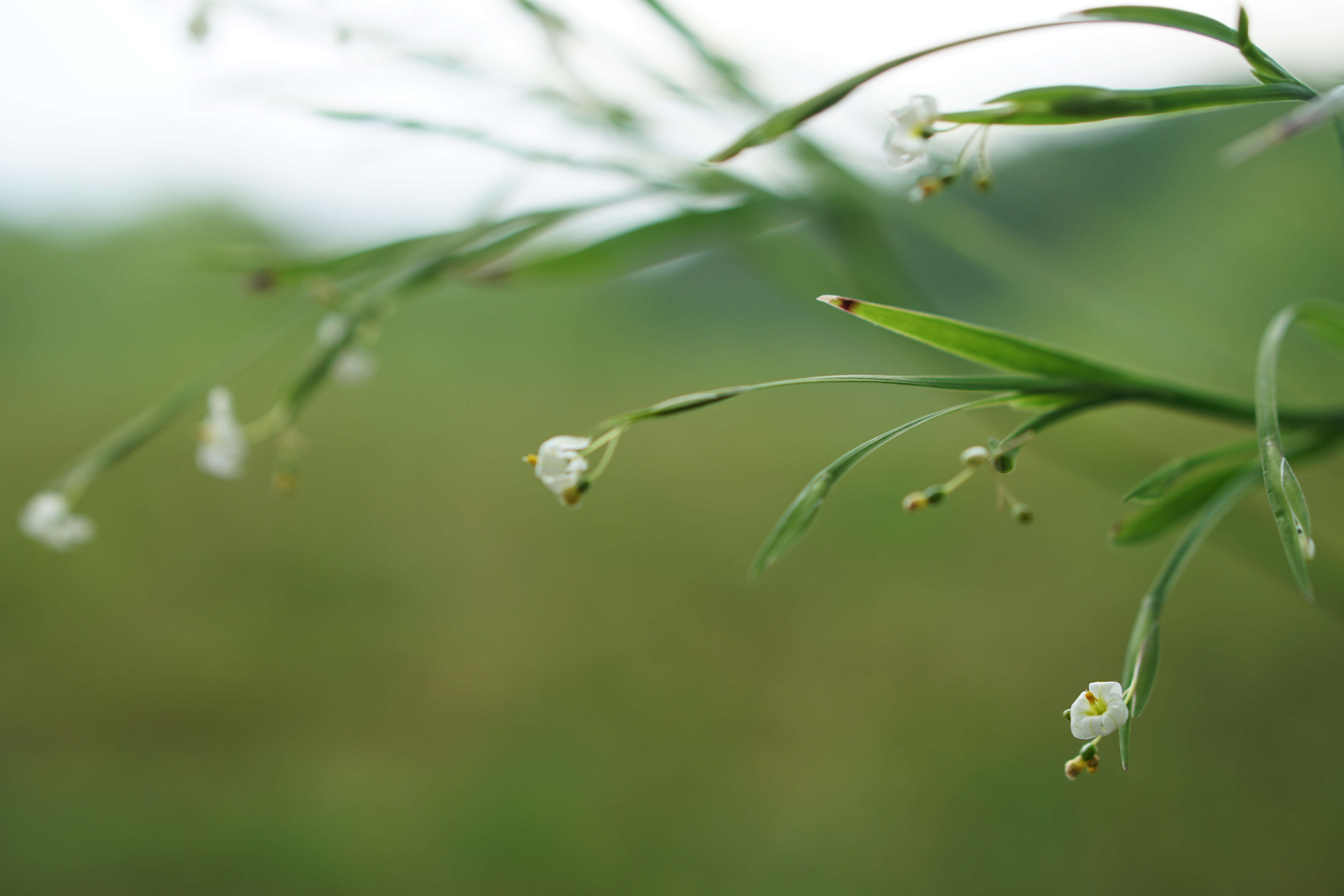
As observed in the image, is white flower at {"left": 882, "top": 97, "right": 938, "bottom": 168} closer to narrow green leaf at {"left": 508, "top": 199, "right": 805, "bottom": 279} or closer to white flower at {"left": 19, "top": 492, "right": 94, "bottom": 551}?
narrow green leaf at {"left": 508, "top": 199, "right": 805, "bottom": 279}

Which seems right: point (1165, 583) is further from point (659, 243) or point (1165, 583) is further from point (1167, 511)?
point (659, 243)

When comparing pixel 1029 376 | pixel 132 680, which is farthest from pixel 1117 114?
pixel 132 680

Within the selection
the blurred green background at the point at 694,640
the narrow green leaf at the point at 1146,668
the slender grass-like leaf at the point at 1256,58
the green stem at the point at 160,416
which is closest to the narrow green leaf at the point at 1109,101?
the slender grass-like leaf at the point at 1256,58

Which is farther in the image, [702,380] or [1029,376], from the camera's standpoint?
[702,380]

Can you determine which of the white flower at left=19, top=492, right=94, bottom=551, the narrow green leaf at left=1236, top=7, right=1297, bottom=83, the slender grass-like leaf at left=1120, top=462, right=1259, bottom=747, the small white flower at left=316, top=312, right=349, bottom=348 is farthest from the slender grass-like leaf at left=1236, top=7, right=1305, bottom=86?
the white flower at left=19, top=492, right=94, bottom=551

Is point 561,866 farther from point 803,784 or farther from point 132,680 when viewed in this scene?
point 132,680

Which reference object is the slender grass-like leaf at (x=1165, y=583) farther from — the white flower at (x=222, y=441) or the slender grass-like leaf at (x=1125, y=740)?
the white flower at (x=222, y=441)
